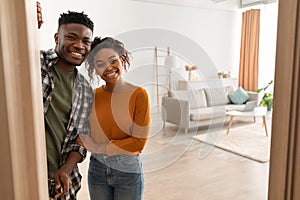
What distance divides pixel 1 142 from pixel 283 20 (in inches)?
18.3

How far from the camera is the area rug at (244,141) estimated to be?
3311 mm

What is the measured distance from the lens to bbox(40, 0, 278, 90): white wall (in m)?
4.52

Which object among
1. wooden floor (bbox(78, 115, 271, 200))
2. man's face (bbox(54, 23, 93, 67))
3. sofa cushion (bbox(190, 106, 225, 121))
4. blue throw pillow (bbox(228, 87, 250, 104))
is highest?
man's face (bbox(54, 23, 93, 67))

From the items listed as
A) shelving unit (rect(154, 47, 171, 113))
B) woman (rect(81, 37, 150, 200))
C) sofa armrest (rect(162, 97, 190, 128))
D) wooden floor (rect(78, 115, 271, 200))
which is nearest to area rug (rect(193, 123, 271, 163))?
wooden floor (rect(78, 115, 271, 200))

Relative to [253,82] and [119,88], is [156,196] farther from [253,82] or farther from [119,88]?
[253,82]

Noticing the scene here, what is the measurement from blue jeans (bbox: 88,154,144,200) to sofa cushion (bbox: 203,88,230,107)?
12.7 feet

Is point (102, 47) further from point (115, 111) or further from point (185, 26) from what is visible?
point (185, 26)

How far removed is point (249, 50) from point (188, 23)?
6.21ft

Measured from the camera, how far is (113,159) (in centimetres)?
104

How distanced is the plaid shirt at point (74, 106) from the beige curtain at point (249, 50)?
651cm

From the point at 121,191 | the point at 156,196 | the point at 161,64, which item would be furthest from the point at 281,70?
the point at 161,64

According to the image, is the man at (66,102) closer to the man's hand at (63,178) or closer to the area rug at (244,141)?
the man's hand at (63,178)

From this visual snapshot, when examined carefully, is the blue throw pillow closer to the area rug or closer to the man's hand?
the area rug

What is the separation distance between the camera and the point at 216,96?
5.08 m
